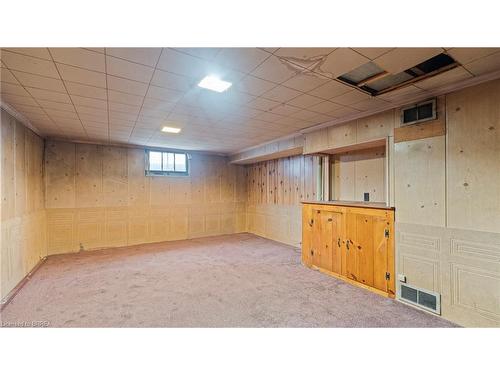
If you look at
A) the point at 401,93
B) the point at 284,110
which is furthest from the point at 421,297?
the point at 284,110

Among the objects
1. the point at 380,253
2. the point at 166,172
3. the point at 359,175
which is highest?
the point at 166,172

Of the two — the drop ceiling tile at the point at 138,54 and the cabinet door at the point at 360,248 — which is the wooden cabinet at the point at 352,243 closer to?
the cabinet door at the point at 360,248

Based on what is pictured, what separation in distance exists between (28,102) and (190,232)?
4295 millimetres

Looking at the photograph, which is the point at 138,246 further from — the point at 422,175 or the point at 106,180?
the point at 422,175

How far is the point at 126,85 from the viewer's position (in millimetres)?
2299

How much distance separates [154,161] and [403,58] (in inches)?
212

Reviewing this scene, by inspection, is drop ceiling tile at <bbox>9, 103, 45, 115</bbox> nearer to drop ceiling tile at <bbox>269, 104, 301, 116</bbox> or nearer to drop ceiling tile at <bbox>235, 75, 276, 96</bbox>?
drop ceiling tile at <bbox>235, 75, 276, 96</bbox>

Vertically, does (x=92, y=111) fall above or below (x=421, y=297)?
above

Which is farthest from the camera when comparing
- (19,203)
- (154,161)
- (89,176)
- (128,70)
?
(154,161)

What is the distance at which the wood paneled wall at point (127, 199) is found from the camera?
4.77 meters

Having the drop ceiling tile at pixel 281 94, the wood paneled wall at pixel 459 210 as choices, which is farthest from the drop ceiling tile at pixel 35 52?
the wood paneled wall at pixel 459 210

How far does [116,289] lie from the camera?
9.80 feet

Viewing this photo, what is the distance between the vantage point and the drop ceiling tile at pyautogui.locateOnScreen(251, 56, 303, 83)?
1.88m

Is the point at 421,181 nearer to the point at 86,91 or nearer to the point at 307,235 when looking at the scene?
the point at 307,235
